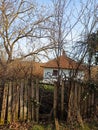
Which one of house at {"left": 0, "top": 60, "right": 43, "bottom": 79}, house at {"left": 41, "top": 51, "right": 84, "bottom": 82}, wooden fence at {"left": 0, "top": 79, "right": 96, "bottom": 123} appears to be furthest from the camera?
house at {"left": 0, "top": 60, "right": 43, "bottom": 79}

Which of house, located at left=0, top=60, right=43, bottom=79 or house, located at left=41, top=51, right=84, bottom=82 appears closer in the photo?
house, located at left=41, top=51, right=84, bottom=82

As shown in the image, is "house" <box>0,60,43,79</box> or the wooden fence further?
"house" <box>0,60,43,79</box>

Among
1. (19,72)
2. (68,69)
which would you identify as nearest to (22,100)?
(68,69)

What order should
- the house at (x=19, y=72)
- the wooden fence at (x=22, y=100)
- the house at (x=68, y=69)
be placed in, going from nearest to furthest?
the wooden fence at (x=22, y=100) < the house at (x=68, y=69) < the house at (x=19, y=72)

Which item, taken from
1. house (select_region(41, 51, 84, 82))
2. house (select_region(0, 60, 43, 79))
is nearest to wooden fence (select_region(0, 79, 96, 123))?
house (select_region(41, 51, 84, 82))

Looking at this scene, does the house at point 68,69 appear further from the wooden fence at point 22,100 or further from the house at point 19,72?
the house at point 19,72

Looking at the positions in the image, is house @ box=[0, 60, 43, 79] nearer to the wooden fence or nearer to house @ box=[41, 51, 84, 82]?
the wooden fence

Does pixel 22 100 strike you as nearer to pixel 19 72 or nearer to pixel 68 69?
pixel 68 69

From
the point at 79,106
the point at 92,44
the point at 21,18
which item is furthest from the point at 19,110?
the point at 21,18

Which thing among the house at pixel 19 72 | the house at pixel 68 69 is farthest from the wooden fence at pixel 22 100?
the house at pixel 19 72

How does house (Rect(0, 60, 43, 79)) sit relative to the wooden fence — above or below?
above

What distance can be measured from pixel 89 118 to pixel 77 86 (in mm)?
1353

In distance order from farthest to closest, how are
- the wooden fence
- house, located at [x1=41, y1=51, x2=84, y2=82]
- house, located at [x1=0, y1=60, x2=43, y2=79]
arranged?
1. house, located at [x1=0, y1=60, x2=43, y2=79]
2. house, located at [x1=41, y1=51, x2=84, y2=82]
3. the wooden fence

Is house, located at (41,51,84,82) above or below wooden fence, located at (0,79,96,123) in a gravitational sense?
above
